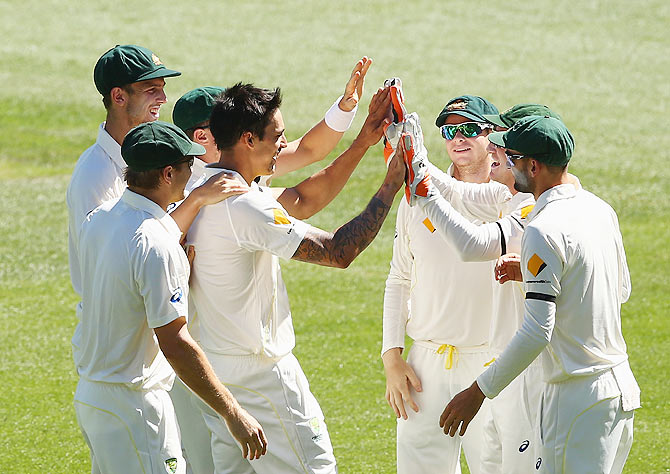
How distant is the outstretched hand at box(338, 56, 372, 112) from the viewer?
5790 mm

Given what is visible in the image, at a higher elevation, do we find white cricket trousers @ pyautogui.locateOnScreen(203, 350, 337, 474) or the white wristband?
the white wristband

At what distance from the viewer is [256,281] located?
4953 millimetres

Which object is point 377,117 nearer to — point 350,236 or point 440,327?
point 350,236

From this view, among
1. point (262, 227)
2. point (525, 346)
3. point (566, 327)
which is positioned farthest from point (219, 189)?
point (566, 327)

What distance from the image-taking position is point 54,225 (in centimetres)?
1376

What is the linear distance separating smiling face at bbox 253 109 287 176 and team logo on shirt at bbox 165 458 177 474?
1.43 meters

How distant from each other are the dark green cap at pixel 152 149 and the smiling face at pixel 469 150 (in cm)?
168

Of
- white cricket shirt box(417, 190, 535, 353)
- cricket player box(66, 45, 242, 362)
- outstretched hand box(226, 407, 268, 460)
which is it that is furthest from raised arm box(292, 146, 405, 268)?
outstretched hand box(226, 407, 268, 460)

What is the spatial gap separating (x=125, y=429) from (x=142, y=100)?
1.98 metres

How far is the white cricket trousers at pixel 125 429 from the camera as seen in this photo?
437cm

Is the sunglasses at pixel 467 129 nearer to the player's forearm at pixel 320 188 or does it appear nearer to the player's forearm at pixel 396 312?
the player's forearm at pixel 320 188

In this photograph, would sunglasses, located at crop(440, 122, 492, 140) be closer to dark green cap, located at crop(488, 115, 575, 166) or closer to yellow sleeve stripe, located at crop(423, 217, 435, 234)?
yellow sleeve stripe, located at crop(423, 217, 435, 234)

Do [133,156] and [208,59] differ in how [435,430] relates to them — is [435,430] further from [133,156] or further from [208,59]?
[208,59]

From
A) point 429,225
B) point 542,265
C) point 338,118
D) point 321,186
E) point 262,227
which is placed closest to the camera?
point 542,265
